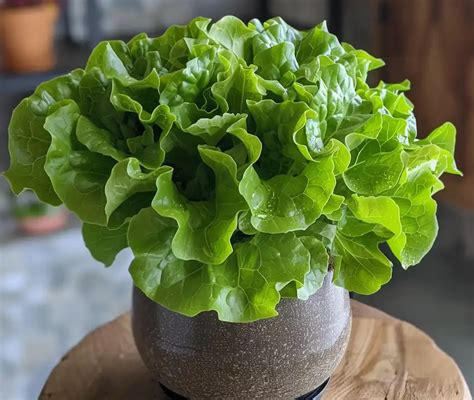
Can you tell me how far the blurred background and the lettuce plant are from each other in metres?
0.80

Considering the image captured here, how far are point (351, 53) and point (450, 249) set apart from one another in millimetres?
1262

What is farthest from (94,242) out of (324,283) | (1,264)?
(1,264)

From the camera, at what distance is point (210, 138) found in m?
0.68

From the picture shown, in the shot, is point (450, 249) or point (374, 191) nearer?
point (374, 191)

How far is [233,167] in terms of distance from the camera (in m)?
0.65

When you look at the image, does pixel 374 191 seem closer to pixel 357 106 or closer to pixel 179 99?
pixel 357 106

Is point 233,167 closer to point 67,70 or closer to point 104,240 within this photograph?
point 104,240

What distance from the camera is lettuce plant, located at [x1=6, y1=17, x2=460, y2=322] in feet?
2.15

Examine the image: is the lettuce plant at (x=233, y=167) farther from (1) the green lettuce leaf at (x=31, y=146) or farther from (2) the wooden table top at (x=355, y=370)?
(2) the wooden table top at (x=355, y=370)

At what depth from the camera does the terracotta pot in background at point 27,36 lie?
148cm

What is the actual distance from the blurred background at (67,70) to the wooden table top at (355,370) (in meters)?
0.64

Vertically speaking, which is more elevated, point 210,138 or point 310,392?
point 210,138

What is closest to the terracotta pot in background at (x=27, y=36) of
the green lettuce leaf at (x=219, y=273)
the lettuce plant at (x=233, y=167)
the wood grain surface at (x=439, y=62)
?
the wood grain surface at (x=439, y=62)

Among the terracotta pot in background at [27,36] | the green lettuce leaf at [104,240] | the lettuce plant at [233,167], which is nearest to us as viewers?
the lettuce plant at [233,167]
